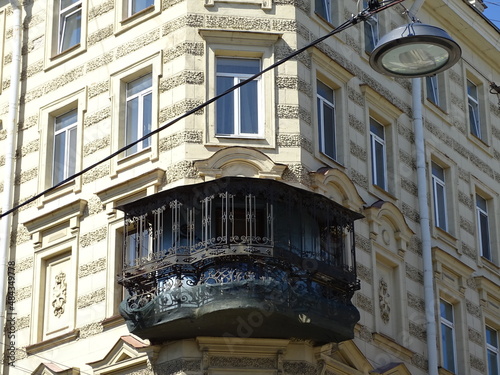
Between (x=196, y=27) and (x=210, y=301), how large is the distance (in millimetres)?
5800

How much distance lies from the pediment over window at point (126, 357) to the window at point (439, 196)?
27.5ft

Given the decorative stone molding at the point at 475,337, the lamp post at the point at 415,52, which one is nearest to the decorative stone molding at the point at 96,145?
the lamp post at the point at 415,52

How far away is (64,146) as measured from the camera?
84.6ft

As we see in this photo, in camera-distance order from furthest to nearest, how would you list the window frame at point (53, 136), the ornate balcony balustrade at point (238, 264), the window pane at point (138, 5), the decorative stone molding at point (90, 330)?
the window pane at point (138, 5) → the window frame at point (53, 136) → the decorative stone molding at point (90, 330) → the ornate balcony balustrade at point (238, 264)

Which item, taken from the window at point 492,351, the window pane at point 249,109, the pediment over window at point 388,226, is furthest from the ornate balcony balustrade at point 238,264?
the window at point 492,351

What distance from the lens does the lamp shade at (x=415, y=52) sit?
691 inches

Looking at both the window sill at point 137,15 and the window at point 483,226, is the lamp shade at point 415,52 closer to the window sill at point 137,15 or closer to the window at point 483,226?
the window sill at point 137,15

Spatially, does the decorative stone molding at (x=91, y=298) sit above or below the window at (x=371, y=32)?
below

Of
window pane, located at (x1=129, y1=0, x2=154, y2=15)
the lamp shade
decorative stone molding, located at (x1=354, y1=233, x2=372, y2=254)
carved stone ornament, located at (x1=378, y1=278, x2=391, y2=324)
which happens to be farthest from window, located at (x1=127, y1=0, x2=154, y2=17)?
the lamp shade

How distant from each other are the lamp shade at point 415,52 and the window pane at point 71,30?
993 centimetres

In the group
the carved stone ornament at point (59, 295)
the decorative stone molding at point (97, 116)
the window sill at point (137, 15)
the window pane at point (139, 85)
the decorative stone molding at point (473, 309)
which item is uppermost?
the window sill at point (137, 15)

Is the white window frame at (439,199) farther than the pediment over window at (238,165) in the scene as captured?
Yes

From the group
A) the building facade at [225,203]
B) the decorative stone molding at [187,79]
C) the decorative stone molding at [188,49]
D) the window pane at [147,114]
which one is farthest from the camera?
the window pane at [147,114]

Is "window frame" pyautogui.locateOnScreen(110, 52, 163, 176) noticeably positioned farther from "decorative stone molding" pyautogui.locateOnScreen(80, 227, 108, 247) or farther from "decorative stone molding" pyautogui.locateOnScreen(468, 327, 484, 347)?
"decorative stone molding" pyautogui.locateOnScreen(468, 327, 484, 347)
